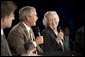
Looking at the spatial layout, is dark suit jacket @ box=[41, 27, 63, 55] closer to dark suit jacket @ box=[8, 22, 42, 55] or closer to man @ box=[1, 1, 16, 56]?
dark suit jacket @ box=[8, 22, 42, 55]

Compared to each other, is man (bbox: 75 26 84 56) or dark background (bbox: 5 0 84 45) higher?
dark background (bbox: 5 0 84 45)

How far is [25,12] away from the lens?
2059 mm

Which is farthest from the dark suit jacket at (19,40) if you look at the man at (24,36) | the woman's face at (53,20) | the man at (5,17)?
the woman's face at (53,20)

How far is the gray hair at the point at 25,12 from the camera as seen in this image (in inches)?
80.4

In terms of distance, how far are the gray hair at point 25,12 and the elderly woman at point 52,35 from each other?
20 cm

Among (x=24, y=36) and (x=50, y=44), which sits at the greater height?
(x=24, y=36)

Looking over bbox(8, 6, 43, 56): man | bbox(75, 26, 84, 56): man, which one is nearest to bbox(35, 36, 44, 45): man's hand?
bbox(8, 6, 43, 56): man

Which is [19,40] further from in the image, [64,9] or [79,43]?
[64,9]

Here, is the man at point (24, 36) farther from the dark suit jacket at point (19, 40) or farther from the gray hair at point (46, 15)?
the gray hair at point (46, 15)

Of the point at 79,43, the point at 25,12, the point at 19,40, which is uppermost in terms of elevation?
the point at 25,12

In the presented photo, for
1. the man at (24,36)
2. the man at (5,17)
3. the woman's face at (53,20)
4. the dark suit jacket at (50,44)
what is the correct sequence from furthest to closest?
the woman's face at (53,20), the dark suit jacket at (50,44), the man at (24,36), the man at (5,17)

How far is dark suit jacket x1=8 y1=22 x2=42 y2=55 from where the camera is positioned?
1917 mm

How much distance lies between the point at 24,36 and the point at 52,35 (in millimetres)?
279

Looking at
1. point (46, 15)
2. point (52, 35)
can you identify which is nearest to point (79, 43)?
point (52, 35)
